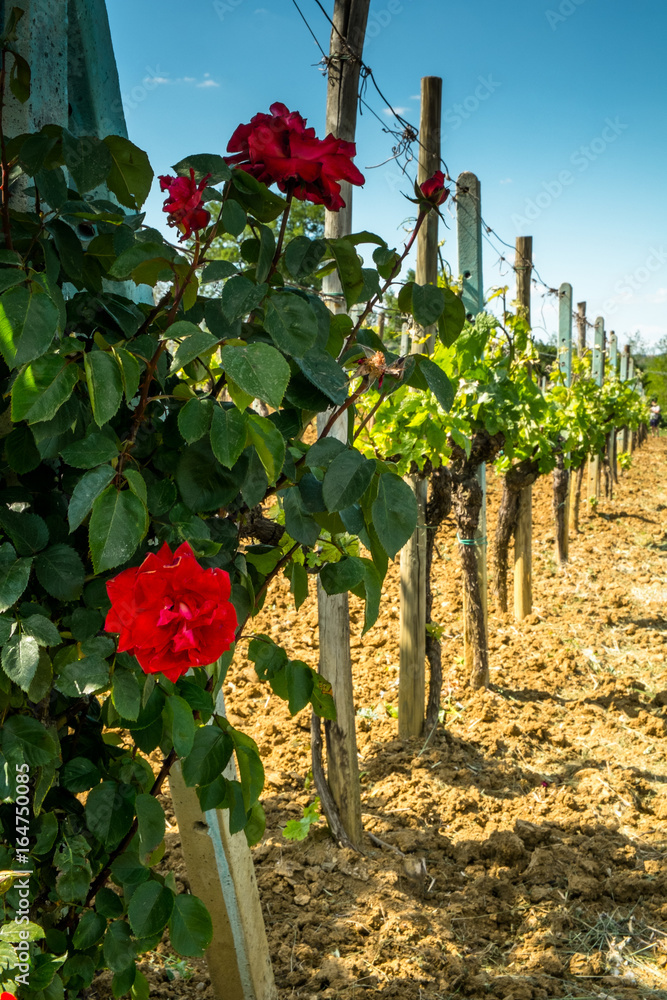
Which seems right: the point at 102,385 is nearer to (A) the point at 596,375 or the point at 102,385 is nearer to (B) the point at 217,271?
(B) the point at 217,271

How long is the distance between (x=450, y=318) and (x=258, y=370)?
0.45m

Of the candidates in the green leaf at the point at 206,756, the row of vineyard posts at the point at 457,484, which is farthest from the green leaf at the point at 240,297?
the row of vineyard posts at the point at 457,484

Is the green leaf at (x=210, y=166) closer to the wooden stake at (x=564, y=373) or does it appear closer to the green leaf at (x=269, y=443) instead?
the green leaf at (x=269, y=443)

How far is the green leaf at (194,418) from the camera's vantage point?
3.01 ft

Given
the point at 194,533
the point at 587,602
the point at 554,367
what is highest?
the point at 554,367

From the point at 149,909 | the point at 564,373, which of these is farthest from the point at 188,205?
the point at 564,373

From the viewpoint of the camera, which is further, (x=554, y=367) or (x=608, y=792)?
(x=554, y=367)

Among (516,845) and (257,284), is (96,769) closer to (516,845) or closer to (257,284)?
(257,284)

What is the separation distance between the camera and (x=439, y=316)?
115cm

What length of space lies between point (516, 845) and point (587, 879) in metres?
0.30

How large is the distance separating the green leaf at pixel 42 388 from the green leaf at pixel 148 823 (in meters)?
0.61

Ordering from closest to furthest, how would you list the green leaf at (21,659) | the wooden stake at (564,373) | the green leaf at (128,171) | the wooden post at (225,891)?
1. the green leaf at (21,659)
2. the green leaf at (128,171)
3. the wooden post at (225,891)
4. the wooden stake at (564,373)

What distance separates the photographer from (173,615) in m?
0.84

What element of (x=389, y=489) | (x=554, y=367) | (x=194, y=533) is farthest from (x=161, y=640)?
(x=554, y=367)
